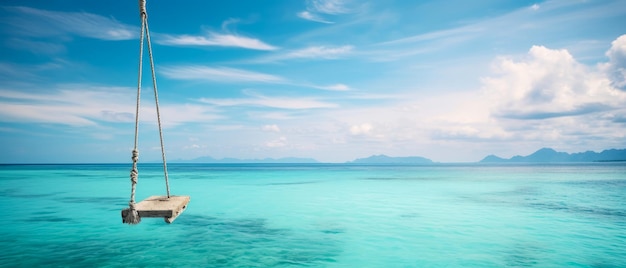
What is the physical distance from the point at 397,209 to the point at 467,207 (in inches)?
185

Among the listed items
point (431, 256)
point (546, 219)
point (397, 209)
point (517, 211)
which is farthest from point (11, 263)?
point (517, 211)

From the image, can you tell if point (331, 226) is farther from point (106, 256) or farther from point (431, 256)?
point (106, 256)

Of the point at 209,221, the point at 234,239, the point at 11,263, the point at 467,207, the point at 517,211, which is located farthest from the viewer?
the point at 467,207

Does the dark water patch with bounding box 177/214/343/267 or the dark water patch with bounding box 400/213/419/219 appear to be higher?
the dark water patch with bounding box 177/214/343/267

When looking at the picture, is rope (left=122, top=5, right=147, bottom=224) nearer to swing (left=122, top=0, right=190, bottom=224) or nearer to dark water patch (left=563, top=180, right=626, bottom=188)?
swing (left=122, top=0, right=190, bottom=224)

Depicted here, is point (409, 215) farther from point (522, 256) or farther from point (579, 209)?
point (579, 209)

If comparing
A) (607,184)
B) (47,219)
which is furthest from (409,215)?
(607,184)

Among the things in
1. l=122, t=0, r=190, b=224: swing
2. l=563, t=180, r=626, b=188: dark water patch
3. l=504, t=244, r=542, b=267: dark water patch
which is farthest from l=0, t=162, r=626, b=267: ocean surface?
l=563, t=180, r=626, b=188: dark water patch

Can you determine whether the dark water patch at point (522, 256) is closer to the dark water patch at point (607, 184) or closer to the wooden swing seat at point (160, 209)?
the wooden swing seat at point (160, 209)

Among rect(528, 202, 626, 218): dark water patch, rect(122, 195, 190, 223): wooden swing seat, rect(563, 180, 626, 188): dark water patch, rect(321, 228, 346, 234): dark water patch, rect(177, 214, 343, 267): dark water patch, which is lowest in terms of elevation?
rect(563, 180, 626, 188): dark water patch

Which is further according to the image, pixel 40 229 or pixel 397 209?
pixel 397 209

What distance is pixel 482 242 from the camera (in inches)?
519

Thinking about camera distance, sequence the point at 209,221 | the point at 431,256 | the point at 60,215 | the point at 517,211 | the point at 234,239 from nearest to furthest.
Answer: the point at 431,256 < the point at 234,239 < the point at 209,221 < the point at 60,215 < the point at 517,211

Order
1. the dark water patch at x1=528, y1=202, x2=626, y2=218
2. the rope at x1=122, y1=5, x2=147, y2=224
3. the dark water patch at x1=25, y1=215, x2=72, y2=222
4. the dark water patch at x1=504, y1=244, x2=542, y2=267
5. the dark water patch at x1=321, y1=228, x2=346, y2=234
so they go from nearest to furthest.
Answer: the rope at x1=122, y1=5, x2=147, y2=224 < the dark water patch at x1=504, y1=244, x2=542, y2=267 < the dark water patch at x1=321, y1=228, x2=346, y2=234 < the dark water patch at x1=25, y1=215, x2=72, y2=222 < the dark water patch at x1=528, y1=202, x2=626, y2=218
